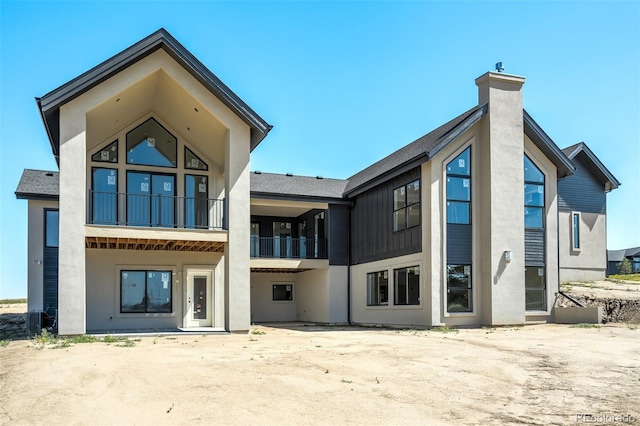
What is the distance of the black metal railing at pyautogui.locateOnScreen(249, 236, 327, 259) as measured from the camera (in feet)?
84.4

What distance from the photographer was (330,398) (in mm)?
8672

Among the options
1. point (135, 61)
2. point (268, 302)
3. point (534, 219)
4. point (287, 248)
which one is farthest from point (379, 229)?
point (135, 61)

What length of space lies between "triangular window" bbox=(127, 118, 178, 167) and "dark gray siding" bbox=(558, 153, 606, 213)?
1774 cm

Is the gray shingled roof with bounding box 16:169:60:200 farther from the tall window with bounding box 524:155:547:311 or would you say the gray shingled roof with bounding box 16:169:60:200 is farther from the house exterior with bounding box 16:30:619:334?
the tall window with bounding box 524:155:547:311

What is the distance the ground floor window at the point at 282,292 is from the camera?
28.8 meters

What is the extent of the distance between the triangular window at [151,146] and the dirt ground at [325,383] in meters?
7.40

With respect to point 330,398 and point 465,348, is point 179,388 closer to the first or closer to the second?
point 330,398

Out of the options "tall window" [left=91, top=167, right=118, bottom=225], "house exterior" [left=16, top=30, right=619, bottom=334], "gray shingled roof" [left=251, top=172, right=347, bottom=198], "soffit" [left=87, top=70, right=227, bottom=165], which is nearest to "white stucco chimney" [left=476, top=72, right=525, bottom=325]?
"house exterior" [left=16, top=30, right=619, bottom=334]

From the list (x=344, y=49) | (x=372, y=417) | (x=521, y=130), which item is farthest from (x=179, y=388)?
(x=521, y=130)

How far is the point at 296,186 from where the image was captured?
26.8m

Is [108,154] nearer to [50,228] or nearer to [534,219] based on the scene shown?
[50,228]


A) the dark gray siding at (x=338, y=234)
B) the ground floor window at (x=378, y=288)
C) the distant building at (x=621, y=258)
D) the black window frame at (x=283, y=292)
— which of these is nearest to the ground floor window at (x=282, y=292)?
the black window frame at (x=283, y=292)

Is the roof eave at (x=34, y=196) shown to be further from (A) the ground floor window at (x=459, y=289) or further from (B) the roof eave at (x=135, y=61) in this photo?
(A) the ground floor window at (x=459, y=289)

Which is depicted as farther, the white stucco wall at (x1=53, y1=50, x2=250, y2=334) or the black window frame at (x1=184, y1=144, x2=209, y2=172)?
the black window frame at (x1=184, y1=144, x2=209, y2=172)
